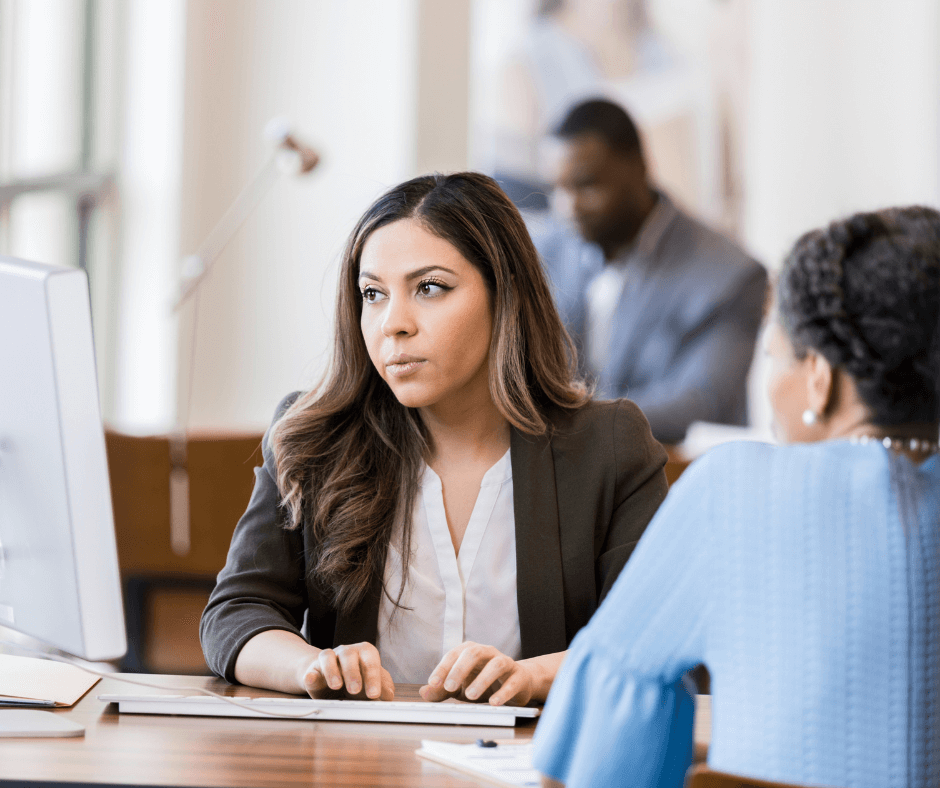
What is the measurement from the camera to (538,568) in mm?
1440

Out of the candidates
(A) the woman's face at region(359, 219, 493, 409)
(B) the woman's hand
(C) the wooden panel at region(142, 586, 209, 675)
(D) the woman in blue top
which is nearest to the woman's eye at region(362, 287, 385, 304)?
(A) the woman's face at region(359, 219, 493, 409)

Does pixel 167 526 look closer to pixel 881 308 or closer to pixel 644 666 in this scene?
pixel 644 666

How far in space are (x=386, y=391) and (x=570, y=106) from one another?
247 cm

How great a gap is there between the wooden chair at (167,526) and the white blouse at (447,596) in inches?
63.6

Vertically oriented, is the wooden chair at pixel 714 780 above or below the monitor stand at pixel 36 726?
above

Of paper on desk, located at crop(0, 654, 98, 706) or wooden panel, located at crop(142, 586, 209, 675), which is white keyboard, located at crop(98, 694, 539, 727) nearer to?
paper on desk, located at crop(0, 654, 98, 706)

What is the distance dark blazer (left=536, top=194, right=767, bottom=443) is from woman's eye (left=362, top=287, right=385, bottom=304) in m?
2.15

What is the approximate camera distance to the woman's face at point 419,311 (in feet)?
4.67

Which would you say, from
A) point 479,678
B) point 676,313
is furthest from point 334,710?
point 676,313

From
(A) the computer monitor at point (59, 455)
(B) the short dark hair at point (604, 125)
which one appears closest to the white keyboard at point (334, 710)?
(A) the computer monitor at point (59, 455)

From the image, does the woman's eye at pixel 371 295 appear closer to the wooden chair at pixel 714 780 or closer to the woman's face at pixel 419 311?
the woman's face at pixel 419 311

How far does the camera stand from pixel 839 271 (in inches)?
33.1

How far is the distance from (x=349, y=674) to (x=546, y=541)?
39 centimetres

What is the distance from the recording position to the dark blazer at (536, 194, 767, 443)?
362cm
